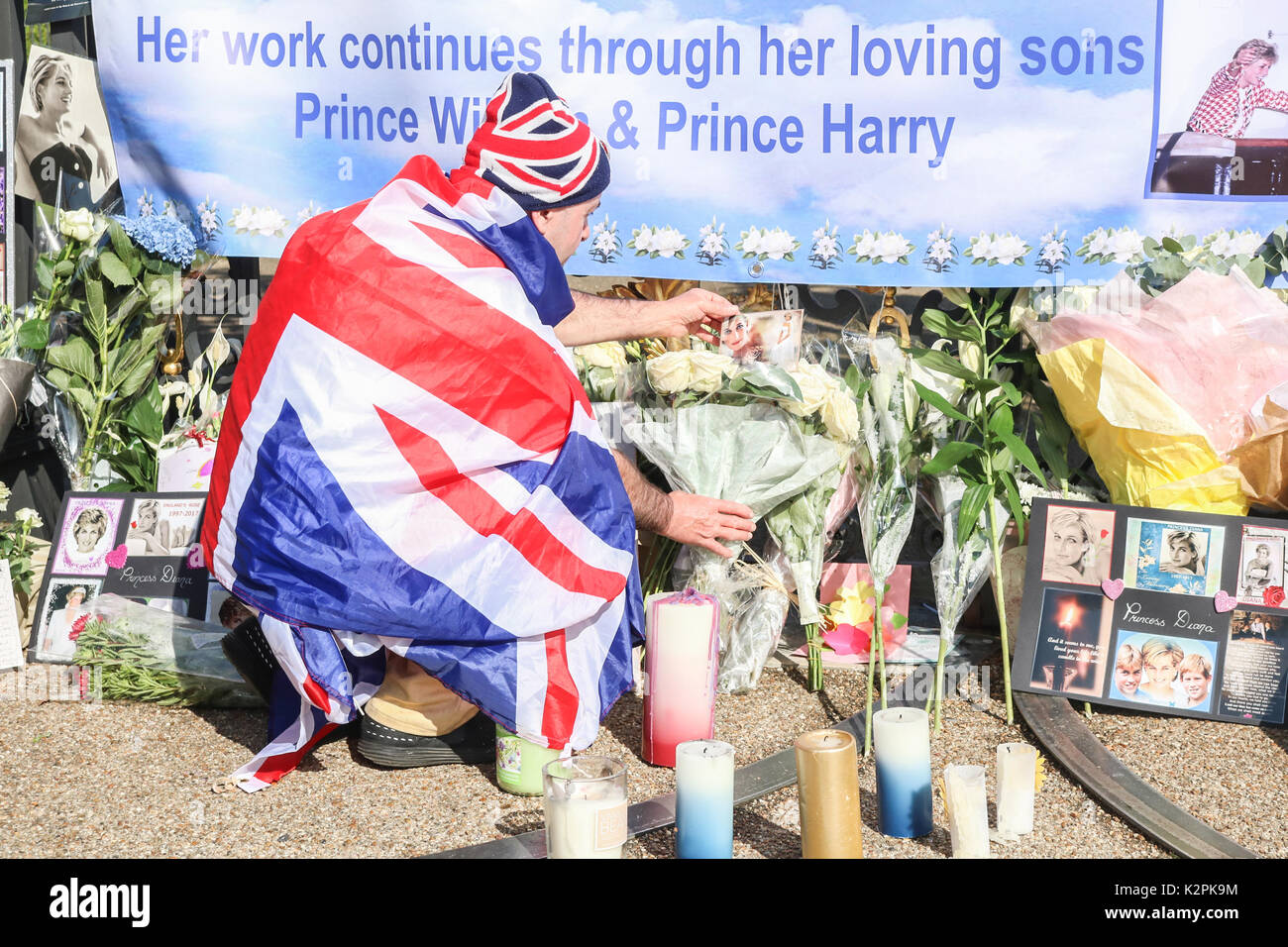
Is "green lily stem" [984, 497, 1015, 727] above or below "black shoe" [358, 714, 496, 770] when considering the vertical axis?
above

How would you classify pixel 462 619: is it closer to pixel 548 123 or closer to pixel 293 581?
pixel 293 581

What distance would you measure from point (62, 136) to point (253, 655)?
1877 millimetres

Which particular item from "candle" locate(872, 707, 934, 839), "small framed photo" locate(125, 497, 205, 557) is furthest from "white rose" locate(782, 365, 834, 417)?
"small framed photo" locate(125, 497, 205, 557)

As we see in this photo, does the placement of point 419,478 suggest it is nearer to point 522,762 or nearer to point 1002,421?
point 522,762

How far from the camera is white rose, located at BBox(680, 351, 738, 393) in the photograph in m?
3.01

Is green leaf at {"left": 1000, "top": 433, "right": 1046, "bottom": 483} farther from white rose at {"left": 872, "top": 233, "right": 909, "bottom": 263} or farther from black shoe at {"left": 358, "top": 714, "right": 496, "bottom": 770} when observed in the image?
black shoe at {"left": 358, "top": 714, "right": 496, "bottom": 770}

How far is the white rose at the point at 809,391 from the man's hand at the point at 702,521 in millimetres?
283

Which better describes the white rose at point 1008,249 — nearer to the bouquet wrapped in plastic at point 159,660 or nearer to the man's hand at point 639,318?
the man's hand at point 639,318

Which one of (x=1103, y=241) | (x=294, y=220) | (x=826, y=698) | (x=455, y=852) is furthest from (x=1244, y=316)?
(x=294, y=220)

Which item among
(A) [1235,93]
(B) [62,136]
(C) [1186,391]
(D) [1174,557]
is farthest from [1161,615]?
(B) [62,136]

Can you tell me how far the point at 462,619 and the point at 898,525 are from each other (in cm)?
114

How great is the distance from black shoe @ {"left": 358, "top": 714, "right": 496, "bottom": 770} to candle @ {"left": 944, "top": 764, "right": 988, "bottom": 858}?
3.49 feet

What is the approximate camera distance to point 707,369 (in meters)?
3.01

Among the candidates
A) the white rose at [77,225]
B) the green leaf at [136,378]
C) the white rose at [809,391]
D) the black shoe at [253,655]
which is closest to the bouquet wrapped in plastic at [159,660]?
the black shoe at [253,655]
